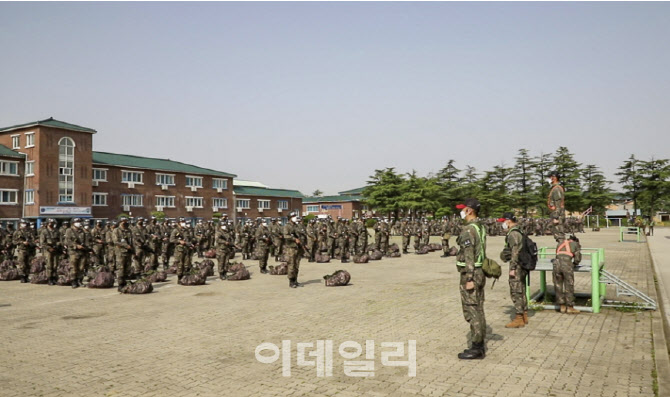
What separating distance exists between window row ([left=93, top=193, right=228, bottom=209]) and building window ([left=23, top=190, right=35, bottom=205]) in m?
5.83

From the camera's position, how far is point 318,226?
23.7 m

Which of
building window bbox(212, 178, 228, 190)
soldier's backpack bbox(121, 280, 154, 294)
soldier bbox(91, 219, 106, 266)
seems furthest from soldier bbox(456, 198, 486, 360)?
building window bbox(212, 178, 228, 190)

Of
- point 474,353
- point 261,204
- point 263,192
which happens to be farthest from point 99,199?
point 474,353

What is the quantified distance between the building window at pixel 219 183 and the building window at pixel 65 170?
17.9m

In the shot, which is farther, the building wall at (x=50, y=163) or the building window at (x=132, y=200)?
the building window at (x=132, y=200)

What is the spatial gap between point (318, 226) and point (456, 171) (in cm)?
4754

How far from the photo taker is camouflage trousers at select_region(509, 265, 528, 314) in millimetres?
8180

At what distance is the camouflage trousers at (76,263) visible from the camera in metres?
13.9

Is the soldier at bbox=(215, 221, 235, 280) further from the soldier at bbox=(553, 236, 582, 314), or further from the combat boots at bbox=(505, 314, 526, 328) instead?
the soldier at bbox=(553, 236, 582, 314)

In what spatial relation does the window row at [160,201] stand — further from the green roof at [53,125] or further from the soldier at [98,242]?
the soldier at [98,242]

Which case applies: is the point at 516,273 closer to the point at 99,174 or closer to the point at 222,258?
the point at 222,258

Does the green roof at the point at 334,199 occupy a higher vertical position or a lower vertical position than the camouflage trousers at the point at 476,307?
higher

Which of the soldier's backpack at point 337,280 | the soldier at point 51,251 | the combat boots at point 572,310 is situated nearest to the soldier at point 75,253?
the soldier at point 51,251

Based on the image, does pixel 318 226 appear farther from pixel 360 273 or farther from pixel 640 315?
pixel 640 315
